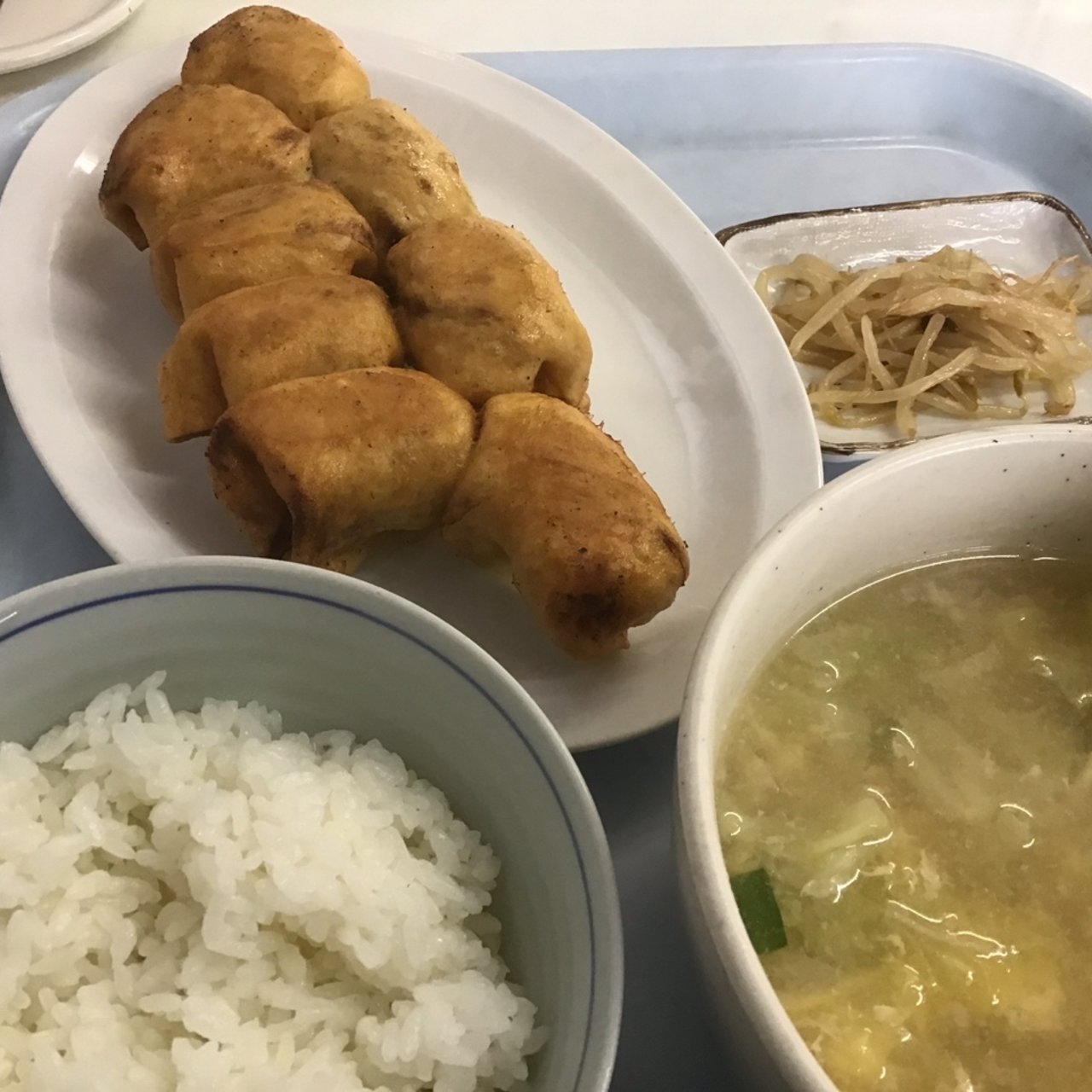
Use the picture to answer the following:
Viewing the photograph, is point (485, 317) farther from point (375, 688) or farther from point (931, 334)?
point (931, 334)

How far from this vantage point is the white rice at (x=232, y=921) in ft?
2.33

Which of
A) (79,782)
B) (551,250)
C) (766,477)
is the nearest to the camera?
(79,782)

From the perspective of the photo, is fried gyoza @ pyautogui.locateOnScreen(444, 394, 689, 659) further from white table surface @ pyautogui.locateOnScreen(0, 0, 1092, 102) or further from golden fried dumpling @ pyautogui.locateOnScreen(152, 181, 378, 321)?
white table surface @ pyautogui.locateOnScreen(0, 0, 1092, 102)

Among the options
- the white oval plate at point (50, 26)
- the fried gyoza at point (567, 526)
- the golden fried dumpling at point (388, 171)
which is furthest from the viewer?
the white oval plate at point (50, 26)

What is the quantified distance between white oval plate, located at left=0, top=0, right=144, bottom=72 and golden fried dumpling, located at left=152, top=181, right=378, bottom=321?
51cm

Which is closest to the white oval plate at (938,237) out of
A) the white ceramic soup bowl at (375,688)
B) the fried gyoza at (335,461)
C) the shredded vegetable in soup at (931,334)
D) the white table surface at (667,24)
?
the shredded vegetable in soup at (931,334)

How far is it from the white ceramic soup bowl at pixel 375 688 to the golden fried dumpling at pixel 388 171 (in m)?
0.64

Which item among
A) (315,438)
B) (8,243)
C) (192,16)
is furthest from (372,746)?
(192,16)

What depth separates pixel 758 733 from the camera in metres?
0.78

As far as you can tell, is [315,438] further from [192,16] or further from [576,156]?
[192,16]

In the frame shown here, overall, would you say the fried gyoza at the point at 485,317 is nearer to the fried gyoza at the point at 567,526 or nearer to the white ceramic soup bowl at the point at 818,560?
the fried gyoza at the point at 567,526

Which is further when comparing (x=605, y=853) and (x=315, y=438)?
(x=315, y=438)

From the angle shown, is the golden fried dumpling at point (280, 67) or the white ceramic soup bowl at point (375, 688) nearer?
the white ceramic soup bowl at point (375, 688)

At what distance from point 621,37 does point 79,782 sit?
155 cm
